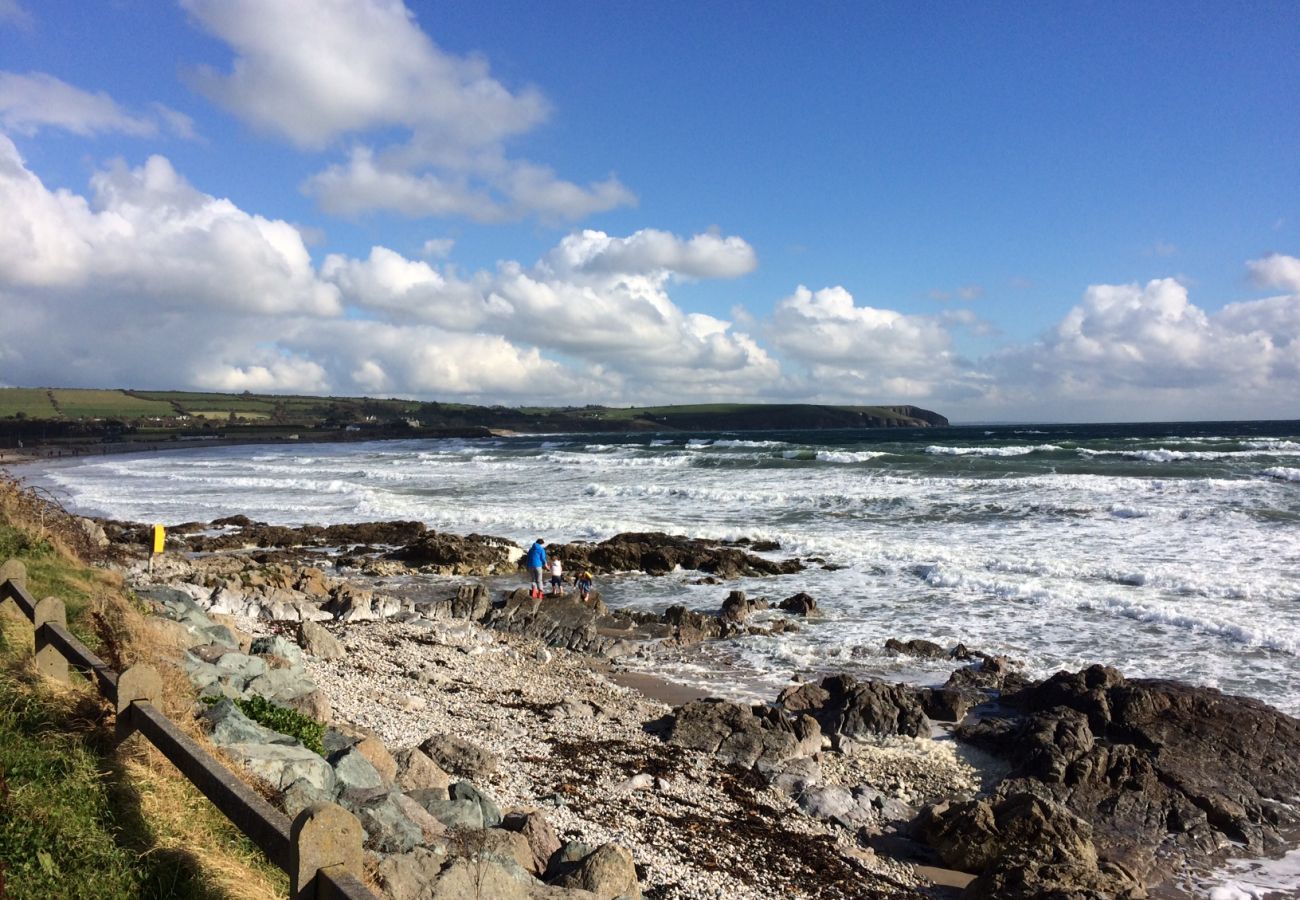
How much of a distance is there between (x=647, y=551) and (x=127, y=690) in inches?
667

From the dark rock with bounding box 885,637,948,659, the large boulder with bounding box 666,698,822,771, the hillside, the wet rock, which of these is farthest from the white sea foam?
the hillside

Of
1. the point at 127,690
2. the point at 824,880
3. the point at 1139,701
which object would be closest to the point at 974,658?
the point at 1139,701

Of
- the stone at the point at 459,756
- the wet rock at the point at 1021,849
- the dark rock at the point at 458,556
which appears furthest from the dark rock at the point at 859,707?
the dark rock at the point at 458,556

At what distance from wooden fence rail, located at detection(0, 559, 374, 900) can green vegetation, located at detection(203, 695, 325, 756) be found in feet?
4.44

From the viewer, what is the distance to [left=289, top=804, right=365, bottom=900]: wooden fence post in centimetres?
289

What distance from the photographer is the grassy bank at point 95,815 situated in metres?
3.60

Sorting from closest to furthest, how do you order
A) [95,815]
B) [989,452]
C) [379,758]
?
[95,815] < [379,758] < [989,452]

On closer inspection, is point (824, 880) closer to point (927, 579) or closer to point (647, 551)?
point (927, 579)

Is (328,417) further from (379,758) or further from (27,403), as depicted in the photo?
(379,758)

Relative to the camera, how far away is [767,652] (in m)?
13.4

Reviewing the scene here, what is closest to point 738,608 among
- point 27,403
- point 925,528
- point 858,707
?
point 858,707

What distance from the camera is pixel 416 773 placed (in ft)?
21.2

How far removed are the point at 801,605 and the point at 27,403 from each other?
13701 cm

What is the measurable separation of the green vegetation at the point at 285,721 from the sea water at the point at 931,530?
257 inches
